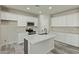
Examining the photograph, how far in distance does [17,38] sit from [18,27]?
0.54 metres

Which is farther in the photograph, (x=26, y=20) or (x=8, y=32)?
(x=8, y=32)

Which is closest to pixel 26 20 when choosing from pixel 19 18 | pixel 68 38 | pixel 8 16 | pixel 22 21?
pixel 22 21

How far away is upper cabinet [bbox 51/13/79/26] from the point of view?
11.8 feet

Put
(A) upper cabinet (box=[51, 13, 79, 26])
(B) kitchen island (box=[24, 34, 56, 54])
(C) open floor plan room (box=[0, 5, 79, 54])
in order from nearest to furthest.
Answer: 1. (B) kitchen island (box=[24, 34, 56, 54])
2. (C) open floor plan room (box=[0, 5, 79, 54])
3. (A) upper cabinet (box=[51, 13, 79, 26])

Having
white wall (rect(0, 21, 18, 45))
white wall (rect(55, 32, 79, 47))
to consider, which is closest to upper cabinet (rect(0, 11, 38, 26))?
white wall (rect(0, 21, 18, 45))

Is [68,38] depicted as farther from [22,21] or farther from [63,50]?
[22,21]

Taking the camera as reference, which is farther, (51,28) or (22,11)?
(51,28)

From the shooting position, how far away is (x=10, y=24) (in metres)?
3.37

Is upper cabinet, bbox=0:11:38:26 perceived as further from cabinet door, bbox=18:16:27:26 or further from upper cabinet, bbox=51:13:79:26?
upper cabinet, bbox=51:13:79:26

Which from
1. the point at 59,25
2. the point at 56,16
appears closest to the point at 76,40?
the point at 59,25

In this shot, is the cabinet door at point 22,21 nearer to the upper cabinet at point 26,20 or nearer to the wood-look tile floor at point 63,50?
the upper cabinet at point 26,20

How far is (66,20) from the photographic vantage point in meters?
3.97
